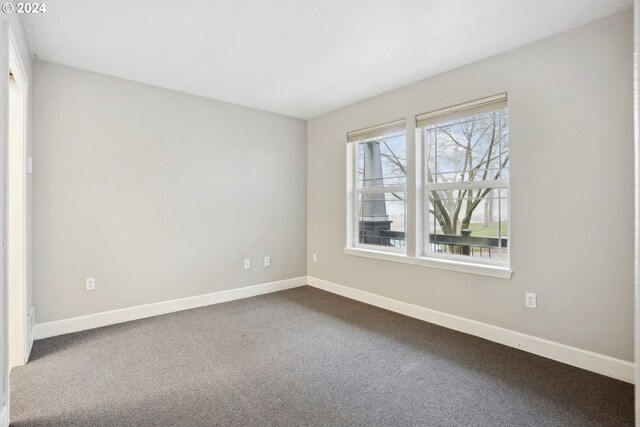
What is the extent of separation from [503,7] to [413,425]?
2.54 meters

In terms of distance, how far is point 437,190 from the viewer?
3.23 m

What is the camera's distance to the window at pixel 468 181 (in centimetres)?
279

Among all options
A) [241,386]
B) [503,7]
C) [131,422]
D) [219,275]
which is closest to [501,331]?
[241,386]

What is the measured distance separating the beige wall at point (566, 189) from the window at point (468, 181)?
0.55 feet

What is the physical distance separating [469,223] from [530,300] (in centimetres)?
81

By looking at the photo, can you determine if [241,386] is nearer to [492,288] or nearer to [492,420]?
[492,420]

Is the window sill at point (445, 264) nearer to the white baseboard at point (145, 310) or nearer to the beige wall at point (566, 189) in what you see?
the beige wall at point (566, 189)

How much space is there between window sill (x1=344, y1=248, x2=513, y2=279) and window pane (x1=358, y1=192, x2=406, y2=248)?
0.18m

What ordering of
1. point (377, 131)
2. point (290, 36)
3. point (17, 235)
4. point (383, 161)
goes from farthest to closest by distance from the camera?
point (383, 161)
point (377, 131)
point (290, 36)
point (17, 235)

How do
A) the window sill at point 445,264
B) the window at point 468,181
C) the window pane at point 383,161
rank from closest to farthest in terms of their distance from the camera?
A: the window sill at point 445,264 < the window at point 468,181 < the window pane at point 383,161

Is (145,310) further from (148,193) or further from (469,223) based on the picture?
(469,223)

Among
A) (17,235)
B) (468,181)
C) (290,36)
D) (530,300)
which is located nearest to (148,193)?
Answer: (17,235)

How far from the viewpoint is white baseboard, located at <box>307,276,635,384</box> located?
2121 millimetres

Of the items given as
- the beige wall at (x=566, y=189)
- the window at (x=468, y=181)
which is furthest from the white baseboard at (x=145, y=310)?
the beige wall at (x=566, y=189)
